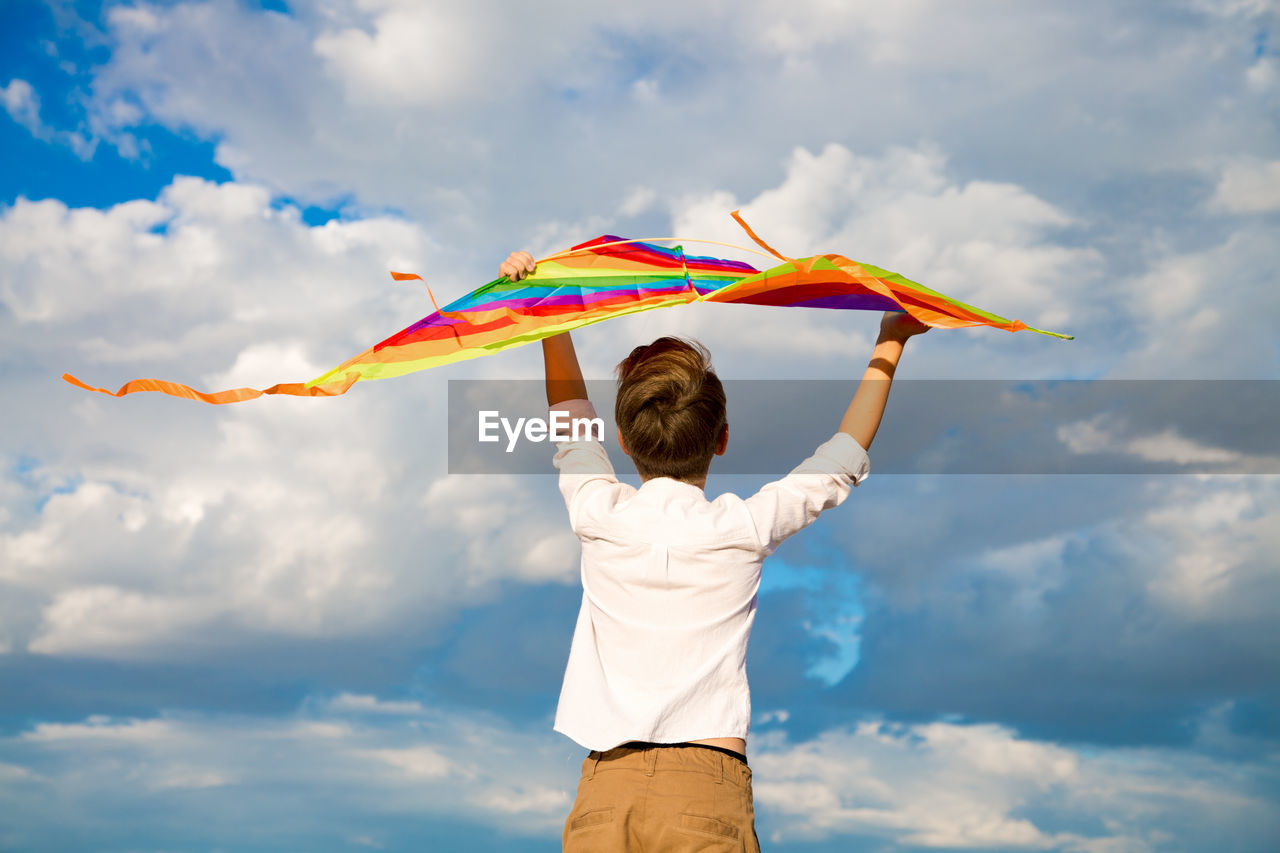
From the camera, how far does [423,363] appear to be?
226 inches

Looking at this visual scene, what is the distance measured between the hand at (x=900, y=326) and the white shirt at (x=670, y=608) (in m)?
1.21

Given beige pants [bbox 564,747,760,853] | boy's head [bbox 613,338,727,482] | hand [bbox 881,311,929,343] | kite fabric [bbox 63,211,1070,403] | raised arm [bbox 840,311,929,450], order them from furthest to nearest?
1. kite fabric [bbox 63,211,1070,403]
2. hand [bbox 881,311,929,343]
3. raised arm [bbox 840,311,929,450]
4. boy's head [bbox 613,338,727,482]
5. beige pants [bbox 564,747,760,853]

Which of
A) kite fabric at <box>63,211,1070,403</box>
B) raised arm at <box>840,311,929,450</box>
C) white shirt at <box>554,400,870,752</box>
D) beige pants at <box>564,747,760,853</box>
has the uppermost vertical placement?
kite fabric at <box>63,211,1070,403</box>

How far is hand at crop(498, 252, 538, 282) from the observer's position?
19.1 feet

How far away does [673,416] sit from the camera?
454 cm

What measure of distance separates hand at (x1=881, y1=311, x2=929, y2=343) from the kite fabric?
4cm

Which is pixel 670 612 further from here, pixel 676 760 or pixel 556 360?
pixel 556 360

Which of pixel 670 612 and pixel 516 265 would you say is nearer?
pixel 670 612

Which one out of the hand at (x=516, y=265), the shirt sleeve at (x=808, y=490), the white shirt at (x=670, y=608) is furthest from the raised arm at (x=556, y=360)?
the shirt sleeve at (x=808, y=490)

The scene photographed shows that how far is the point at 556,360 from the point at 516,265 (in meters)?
0.63

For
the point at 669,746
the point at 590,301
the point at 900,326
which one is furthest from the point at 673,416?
the point at 590,301

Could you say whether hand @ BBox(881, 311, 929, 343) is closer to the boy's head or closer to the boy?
the boy

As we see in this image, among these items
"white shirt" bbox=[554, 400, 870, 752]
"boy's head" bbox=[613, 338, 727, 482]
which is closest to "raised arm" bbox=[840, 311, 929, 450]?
"white shirt" bbox=[554, 400, 870, 752]

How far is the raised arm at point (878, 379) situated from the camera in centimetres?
497
